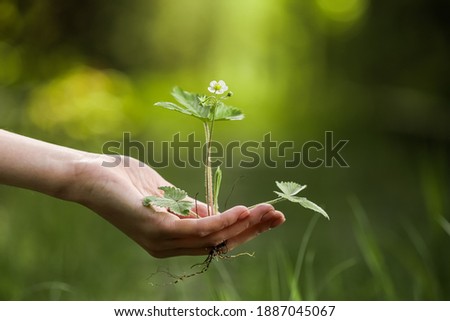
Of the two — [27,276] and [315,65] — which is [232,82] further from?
[27,276]

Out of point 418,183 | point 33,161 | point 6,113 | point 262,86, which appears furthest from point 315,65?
point 33,161

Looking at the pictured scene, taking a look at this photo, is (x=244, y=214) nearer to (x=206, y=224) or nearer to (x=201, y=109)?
(x=206, y=224)

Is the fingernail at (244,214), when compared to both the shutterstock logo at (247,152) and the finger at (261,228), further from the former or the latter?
the shutterstock logo at (247,152)

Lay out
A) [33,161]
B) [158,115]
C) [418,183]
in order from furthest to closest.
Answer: [158,115], [418,183], [33,161]

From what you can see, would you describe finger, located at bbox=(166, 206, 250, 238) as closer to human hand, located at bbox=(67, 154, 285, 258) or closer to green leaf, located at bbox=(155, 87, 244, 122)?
human hand, located at bbox=(67, 154, 285, 258)

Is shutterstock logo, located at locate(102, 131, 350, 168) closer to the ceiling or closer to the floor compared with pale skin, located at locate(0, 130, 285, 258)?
closer to the ceiling

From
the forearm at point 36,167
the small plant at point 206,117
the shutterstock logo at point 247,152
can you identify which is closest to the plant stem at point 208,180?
the small plant at point 206,117

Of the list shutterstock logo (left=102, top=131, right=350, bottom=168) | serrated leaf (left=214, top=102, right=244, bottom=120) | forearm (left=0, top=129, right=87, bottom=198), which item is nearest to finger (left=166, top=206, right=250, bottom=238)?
serrated leaf (left=214, top=102, right=244, bottom=120)
